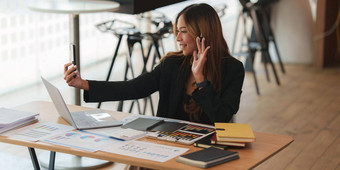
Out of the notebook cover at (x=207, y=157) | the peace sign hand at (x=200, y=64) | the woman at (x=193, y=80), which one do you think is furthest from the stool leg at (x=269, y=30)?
the notebook cover at (x=207, y=157)

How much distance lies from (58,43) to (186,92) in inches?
147

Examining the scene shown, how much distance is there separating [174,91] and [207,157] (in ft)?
2.74

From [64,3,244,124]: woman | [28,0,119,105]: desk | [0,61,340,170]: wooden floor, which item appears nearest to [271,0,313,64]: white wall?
[0,61,340,170]: wooden floor

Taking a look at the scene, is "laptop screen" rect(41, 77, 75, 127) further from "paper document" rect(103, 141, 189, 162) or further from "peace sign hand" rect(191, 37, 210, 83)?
"peace sign hand" rect(191, 37, 210, 83)

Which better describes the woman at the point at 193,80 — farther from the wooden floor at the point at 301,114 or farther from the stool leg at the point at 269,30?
the stool leg at the point at 269,30

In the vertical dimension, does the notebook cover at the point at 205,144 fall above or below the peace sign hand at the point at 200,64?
below

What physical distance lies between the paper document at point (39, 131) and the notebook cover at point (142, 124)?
0.89ft

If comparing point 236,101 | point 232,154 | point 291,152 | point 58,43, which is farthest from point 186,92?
point 58,43

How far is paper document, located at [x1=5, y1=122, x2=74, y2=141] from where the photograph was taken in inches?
93.9

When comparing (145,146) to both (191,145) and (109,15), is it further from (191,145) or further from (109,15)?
(109,15)

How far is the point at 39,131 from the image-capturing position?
2.47 meters

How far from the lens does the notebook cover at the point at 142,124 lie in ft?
8.32

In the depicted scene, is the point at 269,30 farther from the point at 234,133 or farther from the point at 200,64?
the point at 234,133

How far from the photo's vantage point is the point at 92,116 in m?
2.70
